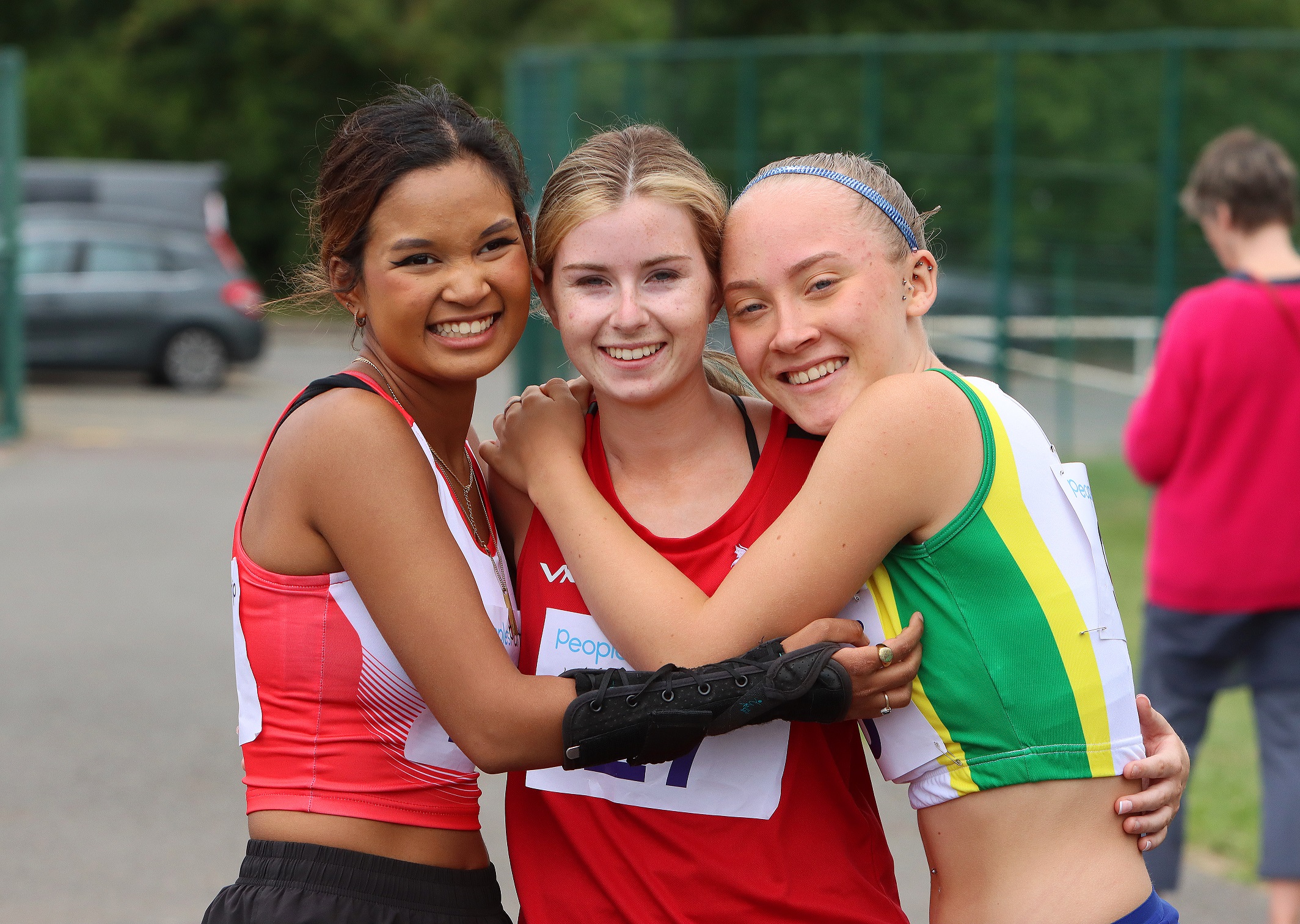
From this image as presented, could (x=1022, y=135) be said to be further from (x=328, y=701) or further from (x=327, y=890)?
(x=327, y=890)

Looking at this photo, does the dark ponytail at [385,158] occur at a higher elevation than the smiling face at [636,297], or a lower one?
higher

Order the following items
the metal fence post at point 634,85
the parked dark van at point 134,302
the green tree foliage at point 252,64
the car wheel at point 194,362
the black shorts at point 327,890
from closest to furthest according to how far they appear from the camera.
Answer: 1. the black shorts at point 327,890
2. the metal fence post at point 634,85
3. the parked dark van at point 134,302
4. the car wheel at point 194,362
5. the green tree foliage at point 252,64

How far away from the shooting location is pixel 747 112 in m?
11.5

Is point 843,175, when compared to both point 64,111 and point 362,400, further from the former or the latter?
point 64,111

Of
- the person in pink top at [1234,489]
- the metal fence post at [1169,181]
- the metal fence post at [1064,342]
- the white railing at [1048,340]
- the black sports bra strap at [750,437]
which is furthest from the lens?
the metal fence post at [1064,342]

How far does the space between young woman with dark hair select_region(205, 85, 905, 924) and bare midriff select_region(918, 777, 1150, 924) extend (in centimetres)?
25

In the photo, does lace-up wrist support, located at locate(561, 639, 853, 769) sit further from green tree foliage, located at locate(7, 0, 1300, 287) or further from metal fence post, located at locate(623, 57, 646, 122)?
green tree foliage, located at locate(7, 0, 1300, 287)

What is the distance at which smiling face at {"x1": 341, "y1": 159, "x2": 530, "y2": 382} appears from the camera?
2.12 metres

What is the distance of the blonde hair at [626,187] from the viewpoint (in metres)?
2.15

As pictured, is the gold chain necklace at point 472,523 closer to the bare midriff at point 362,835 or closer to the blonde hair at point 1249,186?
the bare midriff at point 362,835

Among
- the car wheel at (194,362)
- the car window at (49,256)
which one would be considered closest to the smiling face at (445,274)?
the car wheel at (194,362)

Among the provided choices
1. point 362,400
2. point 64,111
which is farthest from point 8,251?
point 64,111

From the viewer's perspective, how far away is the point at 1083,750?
1.97m

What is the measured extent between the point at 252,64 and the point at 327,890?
2986cm
